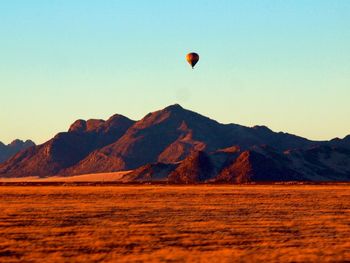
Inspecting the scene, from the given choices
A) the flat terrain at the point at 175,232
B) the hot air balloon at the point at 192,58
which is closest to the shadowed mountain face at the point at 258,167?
the hot air balloon at the point at 192,58

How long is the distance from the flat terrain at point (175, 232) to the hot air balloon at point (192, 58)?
44.6 m

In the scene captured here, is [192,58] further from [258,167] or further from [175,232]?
[175,232]

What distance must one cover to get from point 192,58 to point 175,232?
63065 mm

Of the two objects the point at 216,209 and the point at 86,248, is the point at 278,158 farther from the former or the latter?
the point at 86,248

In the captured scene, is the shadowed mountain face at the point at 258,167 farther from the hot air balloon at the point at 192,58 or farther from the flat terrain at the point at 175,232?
the flat terrain at the point at 175,232

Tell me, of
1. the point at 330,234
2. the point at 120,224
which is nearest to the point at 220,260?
the point at 330,234

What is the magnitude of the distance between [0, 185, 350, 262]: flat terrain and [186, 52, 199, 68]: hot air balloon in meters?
44.6

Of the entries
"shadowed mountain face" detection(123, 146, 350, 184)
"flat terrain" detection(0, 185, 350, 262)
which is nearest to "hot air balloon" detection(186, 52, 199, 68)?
"shadowed mountain face" detection(123, 146, 350, 184)

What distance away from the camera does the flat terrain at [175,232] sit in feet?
89.4

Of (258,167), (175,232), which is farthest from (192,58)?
(175,232)

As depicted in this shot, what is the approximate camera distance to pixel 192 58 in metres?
95.2

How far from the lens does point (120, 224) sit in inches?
1502

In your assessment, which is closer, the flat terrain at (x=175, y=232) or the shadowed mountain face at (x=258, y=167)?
the flat terrain at (x=175, y=232)

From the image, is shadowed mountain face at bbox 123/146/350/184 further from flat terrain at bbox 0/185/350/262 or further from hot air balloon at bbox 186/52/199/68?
flat terrain at bbox 0/185/350/262
